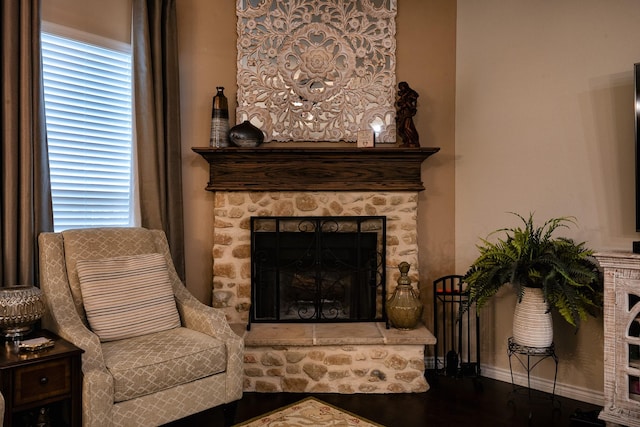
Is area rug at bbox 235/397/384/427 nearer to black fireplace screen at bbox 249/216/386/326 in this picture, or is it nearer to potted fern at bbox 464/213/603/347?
black fireplace screen at bbox 249/216/386/326

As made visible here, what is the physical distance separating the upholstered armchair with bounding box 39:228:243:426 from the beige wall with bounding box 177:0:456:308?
616 mm

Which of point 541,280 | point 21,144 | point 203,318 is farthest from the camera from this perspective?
point 541,280

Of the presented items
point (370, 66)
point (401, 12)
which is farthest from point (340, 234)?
point (401, 12)

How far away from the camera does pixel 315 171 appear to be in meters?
3.46

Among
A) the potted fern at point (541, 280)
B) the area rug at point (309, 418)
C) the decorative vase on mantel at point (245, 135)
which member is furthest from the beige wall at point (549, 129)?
the decorative vase on mantel at point (245, 135)

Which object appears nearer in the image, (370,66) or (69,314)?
(69,314)

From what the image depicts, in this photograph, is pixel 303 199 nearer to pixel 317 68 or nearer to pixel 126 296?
pixel 317 68

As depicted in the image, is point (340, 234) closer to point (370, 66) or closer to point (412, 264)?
point (412, 264)

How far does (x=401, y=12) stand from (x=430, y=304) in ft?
7.09

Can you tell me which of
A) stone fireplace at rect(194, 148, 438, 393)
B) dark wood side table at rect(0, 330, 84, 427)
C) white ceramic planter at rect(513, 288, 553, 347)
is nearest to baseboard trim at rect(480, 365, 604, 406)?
white ceramic planter at rect(513, 288, 553, 347)

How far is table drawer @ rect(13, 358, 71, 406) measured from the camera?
1.96m

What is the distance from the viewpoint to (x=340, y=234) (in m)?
3.57

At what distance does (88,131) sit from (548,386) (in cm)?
336

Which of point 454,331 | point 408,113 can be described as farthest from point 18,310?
point 454,331
